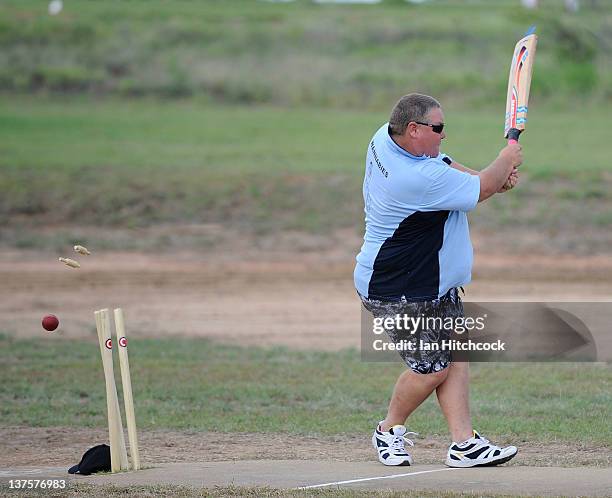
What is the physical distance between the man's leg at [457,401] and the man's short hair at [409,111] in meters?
1.42

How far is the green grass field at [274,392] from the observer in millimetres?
9523

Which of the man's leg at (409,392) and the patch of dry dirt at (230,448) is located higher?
the man's leg at (409,392)

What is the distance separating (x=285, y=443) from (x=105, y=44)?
29178 mm

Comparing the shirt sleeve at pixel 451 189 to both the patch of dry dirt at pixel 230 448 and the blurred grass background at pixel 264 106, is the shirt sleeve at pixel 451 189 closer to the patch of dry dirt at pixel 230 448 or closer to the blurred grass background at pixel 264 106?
the patch of dry dirt at pixel 230 448

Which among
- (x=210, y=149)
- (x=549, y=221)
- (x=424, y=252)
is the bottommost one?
(x=424, y=252)

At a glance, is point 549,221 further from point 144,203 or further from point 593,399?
point 593,399

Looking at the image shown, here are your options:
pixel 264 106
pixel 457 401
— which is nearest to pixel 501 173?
pixel 457 401

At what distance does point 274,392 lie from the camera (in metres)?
10.8

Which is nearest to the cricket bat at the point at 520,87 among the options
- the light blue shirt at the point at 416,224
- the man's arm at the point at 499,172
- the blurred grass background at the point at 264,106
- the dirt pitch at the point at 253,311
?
the man's arm at the point at 499,172

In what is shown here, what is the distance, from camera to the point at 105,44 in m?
36.5

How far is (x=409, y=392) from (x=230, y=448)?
2.09 metres

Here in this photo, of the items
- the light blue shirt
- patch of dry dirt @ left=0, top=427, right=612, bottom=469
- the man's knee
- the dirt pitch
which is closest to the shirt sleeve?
the light blue shirt

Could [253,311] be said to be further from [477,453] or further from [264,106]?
[264,106]

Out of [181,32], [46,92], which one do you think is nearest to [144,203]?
[46,92]
